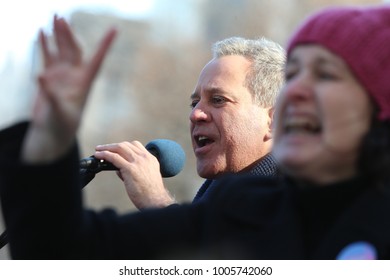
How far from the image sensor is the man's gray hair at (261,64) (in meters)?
3.71

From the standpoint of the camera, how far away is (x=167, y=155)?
343 centimetres

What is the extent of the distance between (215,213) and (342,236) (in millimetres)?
301

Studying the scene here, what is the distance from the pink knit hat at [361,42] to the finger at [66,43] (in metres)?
0.58

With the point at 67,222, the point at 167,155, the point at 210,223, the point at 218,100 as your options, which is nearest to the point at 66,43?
the point at 67,222

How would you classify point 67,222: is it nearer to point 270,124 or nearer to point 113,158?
point 113,158

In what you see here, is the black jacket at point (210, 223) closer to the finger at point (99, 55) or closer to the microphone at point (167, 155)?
the finger at point (99, 55)

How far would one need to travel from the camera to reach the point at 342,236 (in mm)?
1912

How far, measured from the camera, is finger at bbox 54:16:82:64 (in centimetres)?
175

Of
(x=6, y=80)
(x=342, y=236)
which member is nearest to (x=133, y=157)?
(x=342, y=236)

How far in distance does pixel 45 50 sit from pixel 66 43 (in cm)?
→ 5

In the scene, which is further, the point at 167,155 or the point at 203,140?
the point at 203,140

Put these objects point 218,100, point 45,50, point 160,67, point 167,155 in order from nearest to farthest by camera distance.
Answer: point 45,50, point 167,155, point 218,100, point 160,67

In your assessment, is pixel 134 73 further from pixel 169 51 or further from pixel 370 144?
pixel 370 144

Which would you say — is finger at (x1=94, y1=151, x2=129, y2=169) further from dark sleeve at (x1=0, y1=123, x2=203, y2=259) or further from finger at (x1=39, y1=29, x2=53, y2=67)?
finger at (x1=39, y1=29, x2=53, y2=67)
